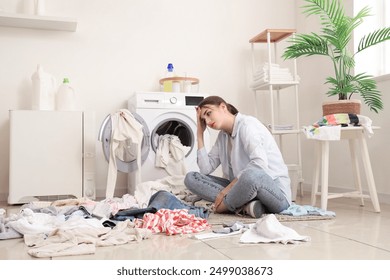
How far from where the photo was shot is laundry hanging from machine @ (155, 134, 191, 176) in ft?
12.1

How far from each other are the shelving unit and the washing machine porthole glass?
29.3 inches

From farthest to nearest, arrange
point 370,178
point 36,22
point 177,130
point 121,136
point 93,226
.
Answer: point 177,130, point 36,22, point 121,136, point 370,178, point 93,226

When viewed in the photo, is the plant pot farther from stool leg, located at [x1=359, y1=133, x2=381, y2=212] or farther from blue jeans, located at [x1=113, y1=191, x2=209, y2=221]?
blue jeans, located at [x1=113, y1=191, x2=209, y2=221]

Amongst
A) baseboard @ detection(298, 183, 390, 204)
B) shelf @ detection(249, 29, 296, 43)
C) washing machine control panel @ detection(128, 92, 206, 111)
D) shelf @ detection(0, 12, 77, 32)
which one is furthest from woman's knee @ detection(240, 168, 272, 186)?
shelf @ detection(0, 12, 77, 32)

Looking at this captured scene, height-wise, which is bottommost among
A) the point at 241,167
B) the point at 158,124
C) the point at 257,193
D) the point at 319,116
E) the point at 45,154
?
the point at 257,193

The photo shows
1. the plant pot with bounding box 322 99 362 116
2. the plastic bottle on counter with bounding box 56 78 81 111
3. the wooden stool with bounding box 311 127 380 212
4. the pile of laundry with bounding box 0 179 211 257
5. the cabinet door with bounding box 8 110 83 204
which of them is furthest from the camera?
the plastic bottle on counter with bounding box 56 78 81 111

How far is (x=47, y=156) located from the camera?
3.50 m

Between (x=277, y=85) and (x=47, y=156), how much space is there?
222cm

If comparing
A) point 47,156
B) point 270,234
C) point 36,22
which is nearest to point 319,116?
point 47,156

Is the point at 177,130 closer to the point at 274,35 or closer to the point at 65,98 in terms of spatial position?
the point at 65,98

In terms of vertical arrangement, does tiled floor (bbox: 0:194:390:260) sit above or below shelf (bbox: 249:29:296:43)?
below

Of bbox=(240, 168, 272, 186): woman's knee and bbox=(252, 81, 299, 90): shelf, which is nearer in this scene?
bbox=(240, 168, 272, 186): woman's knee

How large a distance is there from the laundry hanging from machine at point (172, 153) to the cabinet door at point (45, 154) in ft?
2.20
